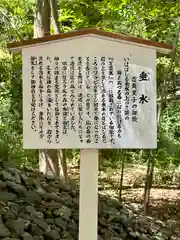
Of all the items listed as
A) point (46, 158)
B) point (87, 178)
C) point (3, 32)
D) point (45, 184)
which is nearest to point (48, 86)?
point (87, 178)

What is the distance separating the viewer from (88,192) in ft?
8.74

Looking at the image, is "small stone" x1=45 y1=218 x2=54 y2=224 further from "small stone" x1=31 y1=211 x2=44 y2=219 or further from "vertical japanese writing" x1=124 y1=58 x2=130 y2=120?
"vertical japanese writing" x1=124 y1=58 x2=130 y2=120

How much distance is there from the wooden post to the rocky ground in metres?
0.83

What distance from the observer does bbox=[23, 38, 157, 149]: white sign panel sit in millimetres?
2578

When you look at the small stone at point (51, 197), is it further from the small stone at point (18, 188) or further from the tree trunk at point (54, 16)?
the tree trunk at point (54, 16)

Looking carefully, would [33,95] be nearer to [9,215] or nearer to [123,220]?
[9,215]

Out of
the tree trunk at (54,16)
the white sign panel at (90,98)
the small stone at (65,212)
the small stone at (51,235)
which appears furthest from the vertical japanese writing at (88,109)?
the tree trunk at (54,16)

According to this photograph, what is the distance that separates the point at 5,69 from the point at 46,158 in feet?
4.66

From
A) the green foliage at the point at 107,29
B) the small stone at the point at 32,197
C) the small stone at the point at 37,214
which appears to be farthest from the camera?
the green foliage at the point at 107,29

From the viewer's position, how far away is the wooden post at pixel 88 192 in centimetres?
265

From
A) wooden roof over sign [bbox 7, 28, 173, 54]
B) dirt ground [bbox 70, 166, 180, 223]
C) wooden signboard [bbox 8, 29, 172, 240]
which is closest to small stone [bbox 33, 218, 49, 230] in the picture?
wooden signboard [bbox 8, 29, 172, 240]

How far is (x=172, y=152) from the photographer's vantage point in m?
6.14

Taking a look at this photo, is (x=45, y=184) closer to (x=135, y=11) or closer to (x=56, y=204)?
(x=56, y=204)

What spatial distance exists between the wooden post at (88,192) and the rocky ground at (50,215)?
0.83m
